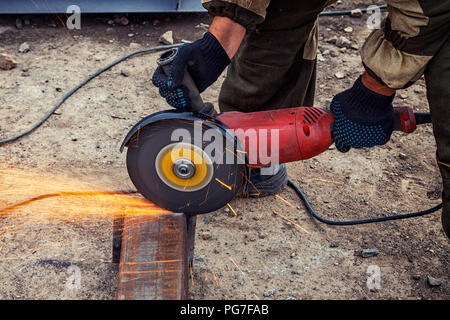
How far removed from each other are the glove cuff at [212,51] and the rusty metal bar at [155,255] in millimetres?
676

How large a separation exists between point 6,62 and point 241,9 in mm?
2437

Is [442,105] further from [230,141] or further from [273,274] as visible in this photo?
[273,274]

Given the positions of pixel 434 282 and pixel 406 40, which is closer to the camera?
pixel 406 40

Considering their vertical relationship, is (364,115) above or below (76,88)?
above

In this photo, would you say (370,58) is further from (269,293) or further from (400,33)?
(269,293)

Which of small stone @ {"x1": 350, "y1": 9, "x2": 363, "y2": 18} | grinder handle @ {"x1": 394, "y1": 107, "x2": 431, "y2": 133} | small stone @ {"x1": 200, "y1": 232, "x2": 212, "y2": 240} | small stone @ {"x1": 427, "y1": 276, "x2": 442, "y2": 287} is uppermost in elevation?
grinder handle @ {"x1": 394, "y1": 107, "x2": 431, "y2": 133}

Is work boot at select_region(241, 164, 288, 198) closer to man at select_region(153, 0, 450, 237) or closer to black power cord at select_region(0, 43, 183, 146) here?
man at select_region(153, 0, 450, 237)

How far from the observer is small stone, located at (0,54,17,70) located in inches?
132

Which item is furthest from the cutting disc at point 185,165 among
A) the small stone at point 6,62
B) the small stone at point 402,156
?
the small stone at point 6,62

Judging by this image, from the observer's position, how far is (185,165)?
1.77 metres

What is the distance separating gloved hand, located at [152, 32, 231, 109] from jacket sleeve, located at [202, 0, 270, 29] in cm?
10

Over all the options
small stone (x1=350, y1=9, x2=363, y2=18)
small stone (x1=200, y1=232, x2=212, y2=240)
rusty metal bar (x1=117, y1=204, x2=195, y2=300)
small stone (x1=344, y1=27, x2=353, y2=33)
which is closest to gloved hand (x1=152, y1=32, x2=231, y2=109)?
rusty metal bar (x1=117, y1=204, x2=195, y2=300)

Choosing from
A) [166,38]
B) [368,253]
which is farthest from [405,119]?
[166,38]
